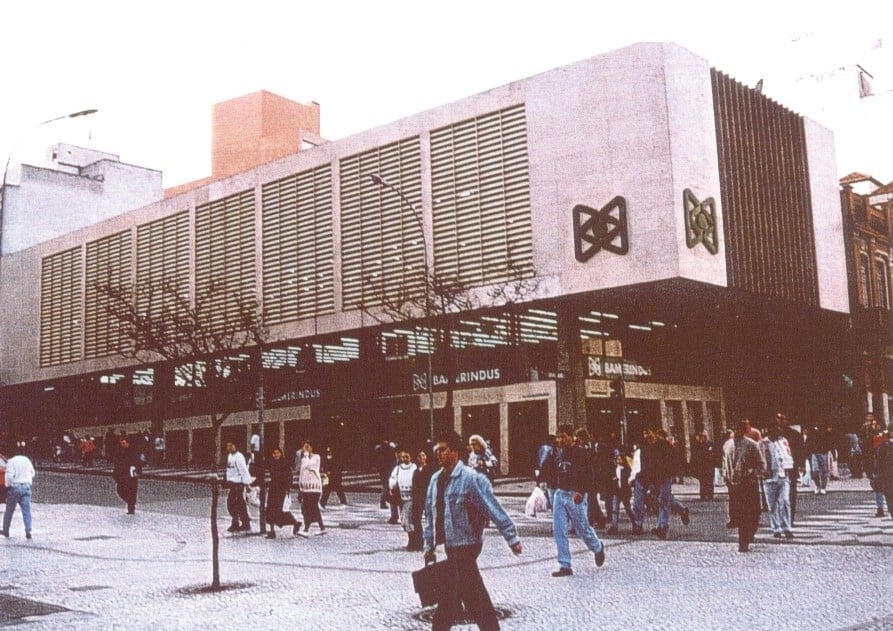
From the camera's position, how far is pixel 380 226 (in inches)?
1566

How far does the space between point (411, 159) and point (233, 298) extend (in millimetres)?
12307

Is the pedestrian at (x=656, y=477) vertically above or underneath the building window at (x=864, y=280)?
underneath

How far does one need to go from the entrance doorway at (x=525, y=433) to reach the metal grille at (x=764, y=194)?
8521mm

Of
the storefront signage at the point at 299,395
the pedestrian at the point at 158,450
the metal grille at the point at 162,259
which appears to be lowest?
the pedestrian at the point at 158,450

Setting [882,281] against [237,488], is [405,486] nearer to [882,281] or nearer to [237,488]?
[237,488]

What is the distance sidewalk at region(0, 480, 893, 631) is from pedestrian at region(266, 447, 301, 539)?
39cm

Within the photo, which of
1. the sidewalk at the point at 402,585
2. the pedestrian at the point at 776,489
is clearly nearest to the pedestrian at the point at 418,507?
the sidewalk at the point at 402,585

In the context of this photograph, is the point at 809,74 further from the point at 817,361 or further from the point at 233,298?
the point at 233,298

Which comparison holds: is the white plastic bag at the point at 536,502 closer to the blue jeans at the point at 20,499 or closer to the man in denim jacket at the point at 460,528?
the blue jeans at the point at 20,499

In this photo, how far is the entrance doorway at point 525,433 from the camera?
121ft

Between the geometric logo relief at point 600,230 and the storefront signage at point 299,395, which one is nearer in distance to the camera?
the geometric logo relief at point 600,230

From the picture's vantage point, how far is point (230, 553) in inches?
584

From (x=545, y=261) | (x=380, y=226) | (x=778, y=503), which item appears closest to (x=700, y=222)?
(x=545, y=261)

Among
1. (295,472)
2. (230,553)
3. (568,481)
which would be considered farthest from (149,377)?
(568,481)
